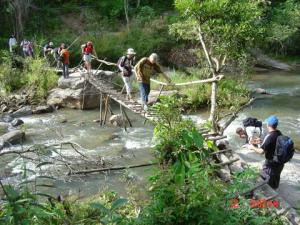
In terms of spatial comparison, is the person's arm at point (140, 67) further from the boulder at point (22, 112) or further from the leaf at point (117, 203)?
the leaf at point (117, 203)

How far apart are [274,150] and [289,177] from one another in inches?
73.6

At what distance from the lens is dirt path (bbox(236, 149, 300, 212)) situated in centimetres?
735

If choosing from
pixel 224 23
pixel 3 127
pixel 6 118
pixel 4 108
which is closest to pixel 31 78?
pixel 4 108

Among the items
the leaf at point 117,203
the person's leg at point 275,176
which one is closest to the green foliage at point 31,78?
the person's leg at point 275,176

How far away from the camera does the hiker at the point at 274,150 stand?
671 cm

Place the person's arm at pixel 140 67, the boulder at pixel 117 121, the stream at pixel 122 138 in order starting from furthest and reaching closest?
the boulder at pixel 117 121, the person's arm at pixel 140 67, the stream at pixel 122 138

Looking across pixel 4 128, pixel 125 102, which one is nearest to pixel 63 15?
pixel 4 128

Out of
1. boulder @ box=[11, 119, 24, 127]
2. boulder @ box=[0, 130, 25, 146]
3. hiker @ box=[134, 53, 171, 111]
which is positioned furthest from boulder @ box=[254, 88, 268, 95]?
boulder @ box=[0, 130, 25, 146]

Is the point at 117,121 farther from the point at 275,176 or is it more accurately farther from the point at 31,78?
the point at 275,176

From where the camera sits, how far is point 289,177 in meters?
8.48

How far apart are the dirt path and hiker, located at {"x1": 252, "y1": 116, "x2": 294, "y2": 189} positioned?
376mm

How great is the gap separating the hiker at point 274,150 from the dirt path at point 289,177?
0.38 meters

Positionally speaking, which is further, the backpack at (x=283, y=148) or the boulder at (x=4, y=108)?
the boulder at (x=4, y=108)

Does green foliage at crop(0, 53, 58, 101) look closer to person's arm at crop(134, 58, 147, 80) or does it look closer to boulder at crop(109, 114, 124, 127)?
boulder at crop(109, 114, 124, 127)
